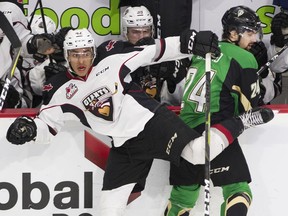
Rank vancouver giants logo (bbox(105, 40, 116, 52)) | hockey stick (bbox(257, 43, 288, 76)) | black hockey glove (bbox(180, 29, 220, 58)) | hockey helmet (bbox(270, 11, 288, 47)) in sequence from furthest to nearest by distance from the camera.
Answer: hockey helmet (bbox(270, 11, 288, 47)), hockey stick (bbox(257, 43, 288, 76)), vancouver giants logo (bbox(105, 40, 116, 52)), black hockey glove (bbox(180, 29, 220, 58))

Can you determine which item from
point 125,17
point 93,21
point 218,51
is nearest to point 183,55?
point 218,51

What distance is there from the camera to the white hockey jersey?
3.68m

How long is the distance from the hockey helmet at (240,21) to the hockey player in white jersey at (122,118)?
11.0 inches

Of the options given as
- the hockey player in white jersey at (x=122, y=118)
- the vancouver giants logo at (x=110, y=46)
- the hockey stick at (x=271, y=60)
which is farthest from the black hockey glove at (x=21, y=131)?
the hockey stick at (x=271, y=60)

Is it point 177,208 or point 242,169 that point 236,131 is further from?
point 177,208

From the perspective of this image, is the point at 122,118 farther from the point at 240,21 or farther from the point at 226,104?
the point at 240,21

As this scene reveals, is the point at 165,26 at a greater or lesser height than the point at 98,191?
greater

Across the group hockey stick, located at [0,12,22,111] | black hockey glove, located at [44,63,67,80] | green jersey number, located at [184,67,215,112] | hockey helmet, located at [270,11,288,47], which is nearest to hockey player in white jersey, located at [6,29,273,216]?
green jersey number, located at [184,67,215,112]

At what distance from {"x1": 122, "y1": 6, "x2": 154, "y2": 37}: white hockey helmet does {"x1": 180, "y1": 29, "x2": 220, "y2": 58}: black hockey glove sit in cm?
81

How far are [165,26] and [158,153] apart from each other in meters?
1.20

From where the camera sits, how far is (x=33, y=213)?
392 centimetres

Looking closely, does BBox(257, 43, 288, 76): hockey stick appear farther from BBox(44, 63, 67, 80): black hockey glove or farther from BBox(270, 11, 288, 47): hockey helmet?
BBox(44, 63, 67, 80): black hockey glove

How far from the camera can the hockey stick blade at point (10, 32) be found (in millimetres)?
3936

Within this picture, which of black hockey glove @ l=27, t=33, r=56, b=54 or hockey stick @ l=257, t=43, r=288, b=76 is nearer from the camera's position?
black hockey glove @ l=27, t=33, r=56, b=54
